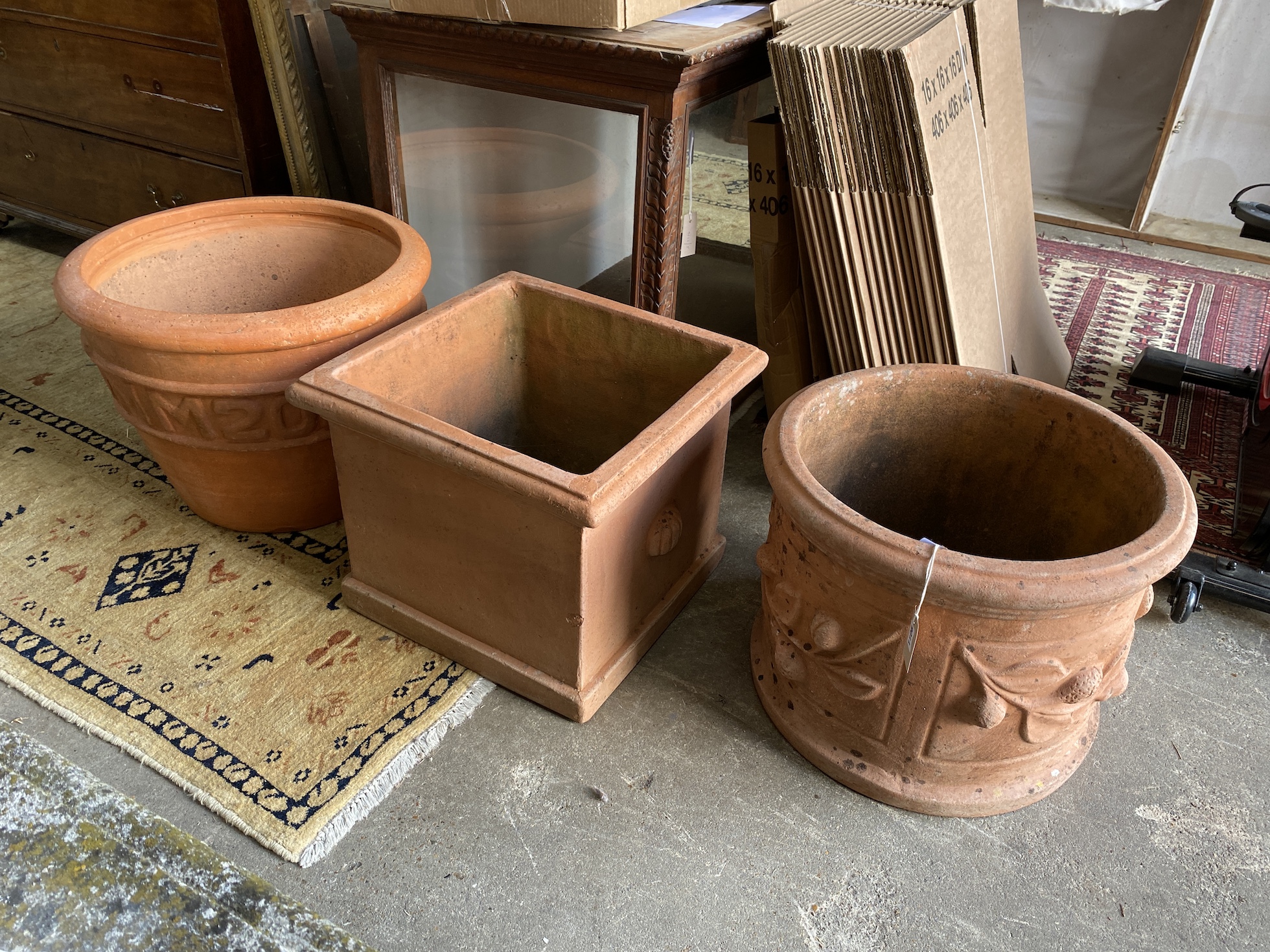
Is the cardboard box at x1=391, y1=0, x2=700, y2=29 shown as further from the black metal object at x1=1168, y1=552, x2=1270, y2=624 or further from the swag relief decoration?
the black metal object at x1=1168, y1=552, x2=1270, y2=624

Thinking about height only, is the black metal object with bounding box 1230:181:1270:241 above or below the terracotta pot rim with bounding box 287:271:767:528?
above

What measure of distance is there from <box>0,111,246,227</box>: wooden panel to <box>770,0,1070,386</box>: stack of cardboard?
1.65m

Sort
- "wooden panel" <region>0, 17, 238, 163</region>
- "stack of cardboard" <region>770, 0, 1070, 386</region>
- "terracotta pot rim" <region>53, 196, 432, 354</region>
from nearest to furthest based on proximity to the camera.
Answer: "terracotta pot rim" <region>53, 196, 432, 354</region>
"stack of cardboard" <region>770, 0, 1070, 386</region>
"wooden panel" <region>0, 17, 238, 163</region>

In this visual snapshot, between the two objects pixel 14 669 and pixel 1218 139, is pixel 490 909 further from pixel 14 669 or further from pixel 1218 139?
pixel 1218 139

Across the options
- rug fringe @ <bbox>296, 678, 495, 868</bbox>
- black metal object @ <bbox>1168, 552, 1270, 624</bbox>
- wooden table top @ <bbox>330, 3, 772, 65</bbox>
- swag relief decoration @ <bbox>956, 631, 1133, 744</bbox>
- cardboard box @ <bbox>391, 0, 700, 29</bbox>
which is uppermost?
cardboard box @ <bbox>391, 0, 700, 29</bbox>

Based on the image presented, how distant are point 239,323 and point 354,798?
2.76 feet

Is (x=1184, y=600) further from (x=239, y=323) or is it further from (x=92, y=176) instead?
(x=92, y=176)

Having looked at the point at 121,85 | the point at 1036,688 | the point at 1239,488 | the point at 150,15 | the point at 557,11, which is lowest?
the point at 1239,488

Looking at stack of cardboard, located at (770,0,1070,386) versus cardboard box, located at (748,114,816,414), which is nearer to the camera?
stack of cardboard, located at (770,0,1070,386)

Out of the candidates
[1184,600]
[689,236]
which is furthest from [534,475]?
[1184,600]

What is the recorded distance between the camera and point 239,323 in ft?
5.10

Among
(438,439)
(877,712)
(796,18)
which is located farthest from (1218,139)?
(438,439)

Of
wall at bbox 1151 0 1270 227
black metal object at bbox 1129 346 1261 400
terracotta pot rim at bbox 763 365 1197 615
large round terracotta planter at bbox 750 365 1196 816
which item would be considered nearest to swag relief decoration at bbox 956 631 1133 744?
large round terracotta planter at bbox 750 365 1196 816

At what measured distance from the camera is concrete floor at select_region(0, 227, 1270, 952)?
4.17 feet
